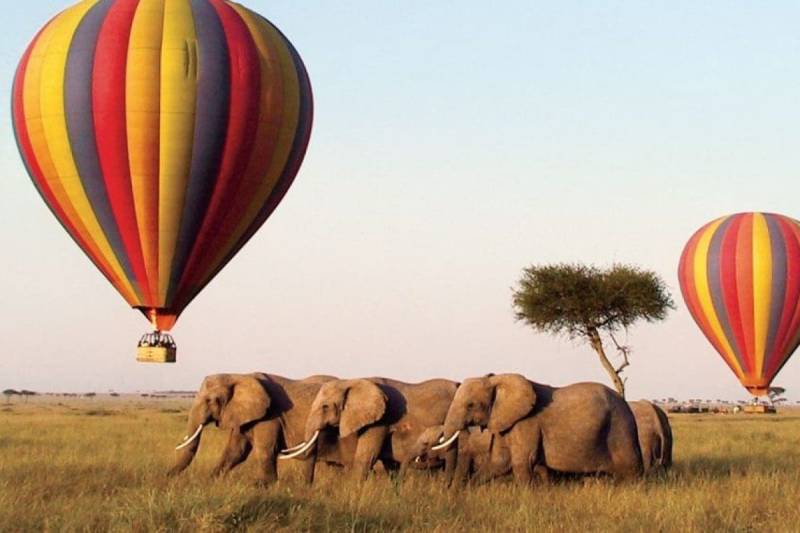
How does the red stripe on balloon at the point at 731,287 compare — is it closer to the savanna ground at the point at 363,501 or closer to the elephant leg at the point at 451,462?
the savanna ground at the point at 363,501

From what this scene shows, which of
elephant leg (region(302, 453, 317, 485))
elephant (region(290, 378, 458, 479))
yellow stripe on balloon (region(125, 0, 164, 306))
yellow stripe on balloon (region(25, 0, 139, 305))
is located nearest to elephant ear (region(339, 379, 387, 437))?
elephant (region(290, 378, 458, 479))

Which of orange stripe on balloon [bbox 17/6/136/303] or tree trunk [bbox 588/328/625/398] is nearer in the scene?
orange stripe on balloon [bbox 17/6/136/303]

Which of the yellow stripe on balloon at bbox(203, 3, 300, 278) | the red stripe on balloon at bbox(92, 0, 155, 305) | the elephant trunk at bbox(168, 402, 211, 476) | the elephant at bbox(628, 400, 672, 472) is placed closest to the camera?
the elephant trunk at bbox(168, 402, 211, 476)

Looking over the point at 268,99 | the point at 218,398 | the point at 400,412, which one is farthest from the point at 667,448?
the point at 268,99

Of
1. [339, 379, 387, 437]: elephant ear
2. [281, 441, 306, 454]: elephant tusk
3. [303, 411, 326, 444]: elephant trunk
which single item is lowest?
[281, 441, 306, 454]: elephant tusk

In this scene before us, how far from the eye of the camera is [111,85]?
28016 mm

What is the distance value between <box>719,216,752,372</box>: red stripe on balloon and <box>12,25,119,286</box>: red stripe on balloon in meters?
31.1

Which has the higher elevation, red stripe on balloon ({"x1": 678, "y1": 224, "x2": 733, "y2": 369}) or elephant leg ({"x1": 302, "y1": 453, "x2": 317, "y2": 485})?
red stripe on balloon ({"x1": 678, "y1": 224, "x2": 733, "y2": 369})

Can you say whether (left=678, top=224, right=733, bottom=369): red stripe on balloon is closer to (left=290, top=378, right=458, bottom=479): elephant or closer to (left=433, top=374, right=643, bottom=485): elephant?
(left=290, top=378, right=458, bottom=479): elephant

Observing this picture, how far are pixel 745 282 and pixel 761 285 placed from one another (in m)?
0.71

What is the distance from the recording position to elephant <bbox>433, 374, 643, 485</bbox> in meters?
16.4

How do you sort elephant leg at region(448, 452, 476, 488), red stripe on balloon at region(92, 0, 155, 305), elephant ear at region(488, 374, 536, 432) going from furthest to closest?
red stripe on balloon at region(92, 0, 155, 305)
elephant ear at region(488, 374, 536, 432)
elephant leg at region(448, 452, 476, 488)

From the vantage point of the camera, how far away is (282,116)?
29.4m

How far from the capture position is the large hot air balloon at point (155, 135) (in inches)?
1107
